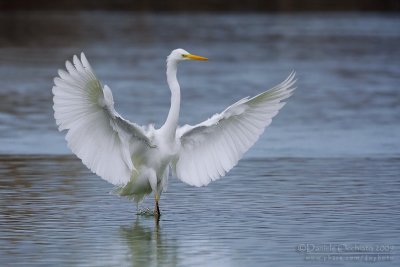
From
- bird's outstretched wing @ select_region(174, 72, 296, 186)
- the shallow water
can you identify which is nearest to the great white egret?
bird's outstretched wing @ select_region(174, 72, 296, 186)

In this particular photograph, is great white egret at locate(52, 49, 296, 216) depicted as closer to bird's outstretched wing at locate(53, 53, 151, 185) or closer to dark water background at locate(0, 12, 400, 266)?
bird's outstretched wing at locate(53, 53, 151, 185)

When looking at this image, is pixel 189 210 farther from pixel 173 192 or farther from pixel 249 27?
pixel 249 27

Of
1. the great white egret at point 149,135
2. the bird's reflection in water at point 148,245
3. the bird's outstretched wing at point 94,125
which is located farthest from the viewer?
the great white egret at point 149,135

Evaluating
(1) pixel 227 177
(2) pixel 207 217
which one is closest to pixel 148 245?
(2) pixel 207 217

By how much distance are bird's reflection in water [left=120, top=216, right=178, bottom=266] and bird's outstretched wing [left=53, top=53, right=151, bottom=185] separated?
64 centimetres

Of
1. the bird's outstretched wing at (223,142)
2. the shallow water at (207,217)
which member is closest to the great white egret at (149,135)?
the bird's outstretched wing at (223,142)

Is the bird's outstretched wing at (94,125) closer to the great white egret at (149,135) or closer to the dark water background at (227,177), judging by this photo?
the great white egret at (149,135)

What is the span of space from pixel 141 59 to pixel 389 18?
29641mm

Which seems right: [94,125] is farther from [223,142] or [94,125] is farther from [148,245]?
[223,142]

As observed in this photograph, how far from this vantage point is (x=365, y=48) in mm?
42000

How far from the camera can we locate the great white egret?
458 inches

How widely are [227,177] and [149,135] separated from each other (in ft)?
9.73

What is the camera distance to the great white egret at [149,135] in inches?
458

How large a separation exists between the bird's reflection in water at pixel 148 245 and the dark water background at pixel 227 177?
0.02 metres
